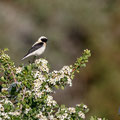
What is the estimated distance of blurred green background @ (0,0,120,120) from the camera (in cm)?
1938

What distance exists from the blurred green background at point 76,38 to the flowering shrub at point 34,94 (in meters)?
10.7

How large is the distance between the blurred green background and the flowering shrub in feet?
35.2

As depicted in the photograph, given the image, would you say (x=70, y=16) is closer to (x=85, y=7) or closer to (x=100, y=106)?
(x=85, y=7)

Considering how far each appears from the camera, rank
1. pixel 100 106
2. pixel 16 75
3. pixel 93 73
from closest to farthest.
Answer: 1. pixel 16 75
2. pixel 100 106
3. pixel 93 73

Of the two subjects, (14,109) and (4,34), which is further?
(4,34)

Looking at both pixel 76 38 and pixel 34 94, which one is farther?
pixel 76 38

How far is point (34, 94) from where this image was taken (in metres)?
5.34

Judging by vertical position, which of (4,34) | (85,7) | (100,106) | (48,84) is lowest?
(48,84)

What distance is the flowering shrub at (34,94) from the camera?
17.4 ft

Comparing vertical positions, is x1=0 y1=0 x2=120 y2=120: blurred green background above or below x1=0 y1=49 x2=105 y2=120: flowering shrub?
above

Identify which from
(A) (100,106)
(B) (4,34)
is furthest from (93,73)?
(B) (4,34)

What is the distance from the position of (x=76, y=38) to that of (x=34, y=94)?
17.9 meters

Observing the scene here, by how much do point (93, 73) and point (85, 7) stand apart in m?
6.12

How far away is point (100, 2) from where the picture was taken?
2595 centimetres
